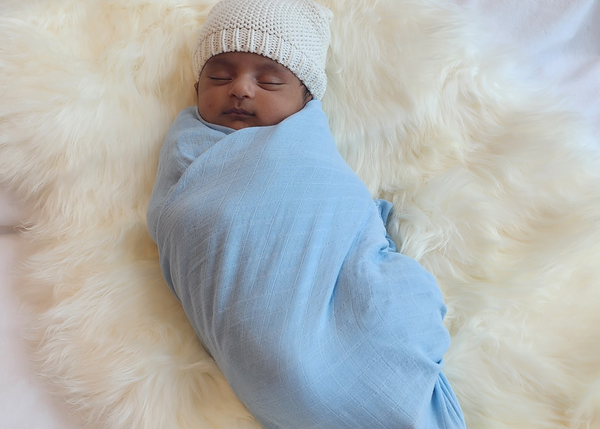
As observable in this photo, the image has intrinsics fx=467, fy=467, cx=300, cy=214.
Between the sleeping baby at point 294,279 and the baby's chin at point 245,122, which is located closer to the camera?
the sleeping baby at point 294,279

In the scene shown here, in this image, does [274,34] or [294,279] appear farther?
[274,34]

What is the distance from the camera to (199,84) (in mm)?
1114

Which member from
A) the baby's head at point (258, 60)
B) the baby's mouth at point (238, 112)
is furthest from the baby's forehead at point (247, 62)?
the baby's mouth at point (238, 112)

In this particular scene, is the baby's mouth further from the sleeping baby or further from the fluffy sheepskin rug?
the fluffy sheepskin rug

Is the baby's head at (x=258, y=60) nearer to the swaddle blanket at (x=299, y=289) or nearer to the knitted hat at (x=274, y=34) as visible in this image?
the knitted hat at (x=274, y=34)

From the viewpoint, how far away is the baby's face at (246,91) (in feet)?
3.41

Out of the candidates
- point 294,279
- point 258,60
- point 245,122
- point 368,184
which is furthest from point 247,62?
point 294,279

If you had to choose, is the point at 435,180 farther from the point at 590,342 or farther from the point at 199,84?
the point at 199,84

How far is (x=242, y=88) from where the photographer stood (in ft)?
3.35

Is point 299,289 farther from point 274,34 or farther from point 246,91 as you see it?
point 274,34

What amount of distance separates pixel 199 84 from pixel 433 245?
2.16ft

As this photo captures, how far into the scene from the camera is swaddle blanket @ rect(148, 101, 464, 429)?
2.52ft

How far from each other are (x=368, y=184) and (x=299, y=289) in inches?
15.3

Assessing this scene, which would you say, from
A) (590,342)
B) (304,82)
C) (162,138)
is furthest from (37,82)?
(590,342)
